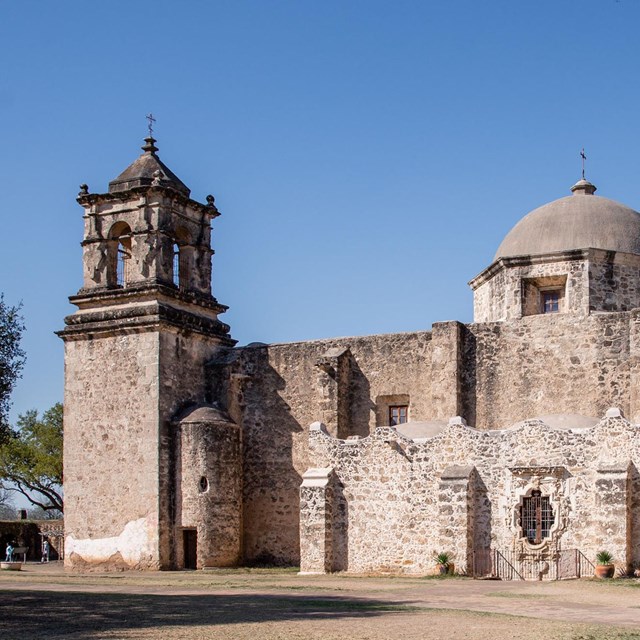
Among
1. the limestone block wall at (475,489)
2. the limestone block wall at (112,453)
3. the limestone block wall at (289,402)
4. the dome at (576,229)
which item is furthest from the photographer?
the dome at (576,229)

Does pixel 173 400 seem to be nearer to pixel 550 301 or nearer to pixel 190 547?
pixel 190 547

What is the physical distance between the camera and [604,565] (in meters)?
20.3

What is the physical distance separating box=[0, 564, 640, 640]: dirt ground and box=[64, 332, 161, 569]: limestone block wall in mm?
4121

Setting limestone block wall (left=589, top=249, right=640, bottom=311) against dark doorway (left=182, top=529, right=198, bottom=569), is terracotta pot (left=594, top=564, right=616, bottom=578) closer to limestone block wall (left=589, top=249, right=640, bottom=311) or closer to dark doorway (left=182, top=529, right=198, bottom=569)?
limestone block wall (left=589, top=249, right=640, bottom=311)

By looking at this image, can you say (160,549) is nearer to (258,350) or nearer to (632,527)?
(258,350)

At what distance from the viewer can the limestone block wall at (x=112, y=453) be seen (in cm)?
2641

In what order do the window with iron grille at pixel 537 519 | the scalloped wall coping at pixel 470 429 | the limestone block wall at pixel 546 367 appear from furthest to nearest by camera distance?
1. the limestone block wall at pixel 546 367
2. the window with iron grille at pixel 537 519
3. the scalloped wall coping at pixel 470 429

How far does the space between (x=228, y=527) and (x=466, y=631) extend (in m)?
14.3

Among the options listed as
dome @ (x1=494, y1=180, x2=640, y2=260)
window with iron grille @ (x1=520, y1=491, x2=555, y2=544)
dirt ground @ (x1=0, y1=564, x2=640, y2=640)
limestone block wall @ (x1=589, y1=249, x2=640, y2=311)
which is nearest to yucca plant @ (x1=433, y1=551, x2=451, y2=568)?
dirt ground @ (x1=0, y1=564, x2=640, y2=640)

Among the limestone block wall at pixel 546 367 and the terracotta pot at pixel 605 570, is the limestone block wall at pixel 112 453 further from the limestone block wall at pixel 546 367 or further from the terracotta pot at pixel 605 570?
the terracotta pot at pixel 605 570

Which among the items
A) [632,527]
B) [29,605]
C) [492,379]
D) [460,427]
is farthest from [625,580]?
[29,605]

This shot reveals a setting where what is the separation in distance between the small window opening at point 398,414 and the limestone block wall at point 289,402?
30cm

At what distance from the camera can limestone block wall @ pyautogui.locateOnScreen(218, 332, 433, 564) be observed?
88.7ft

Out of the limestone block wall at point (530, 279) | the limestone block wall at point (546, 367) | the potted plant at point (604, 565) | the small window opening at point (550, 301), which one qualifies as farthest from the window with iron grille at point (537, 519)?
the small window opening at point (550, 301)
